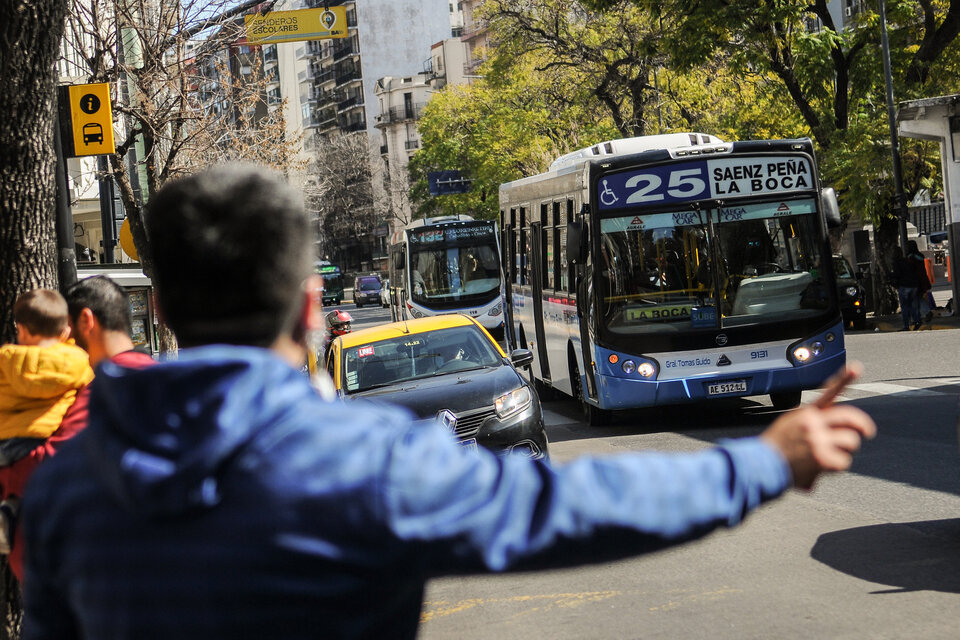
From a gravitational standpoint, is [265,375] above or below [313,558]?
above

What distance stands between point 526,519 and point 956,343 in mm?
21682

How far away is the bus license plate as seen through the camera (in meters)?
13.5

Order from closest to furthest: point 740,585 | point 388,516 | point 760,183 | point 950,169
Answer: point 388,516 < point 740,585 < point 760,183 < point 950,169

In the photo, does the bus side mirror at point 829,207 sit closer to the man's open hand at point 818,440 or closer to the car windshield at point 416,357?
the car windshield at point 416,357

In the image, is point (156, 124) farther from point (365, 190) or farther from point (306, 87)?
point (306, 87)

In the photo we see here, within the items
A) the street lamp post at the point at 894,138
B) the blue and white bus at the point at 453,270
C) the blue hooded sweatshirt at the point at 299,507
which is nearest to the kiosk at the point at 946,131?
the street lamp post at the point at 894,138

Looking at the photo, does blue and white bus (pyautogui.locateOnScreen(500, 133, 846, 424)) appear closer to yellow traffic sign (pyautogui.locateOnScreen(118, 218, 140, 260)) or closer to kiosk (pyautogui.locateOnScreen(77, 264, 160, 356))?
yellow traffic sign (pyautogui.locateOnScreen(118, 218, 140, 260))

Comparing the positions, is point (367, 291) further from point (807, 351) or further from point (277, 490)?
point (277, 490)

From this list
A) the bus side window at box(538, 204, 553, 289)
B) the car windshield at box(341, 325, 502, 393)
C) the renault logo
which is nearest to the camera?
the renault logo

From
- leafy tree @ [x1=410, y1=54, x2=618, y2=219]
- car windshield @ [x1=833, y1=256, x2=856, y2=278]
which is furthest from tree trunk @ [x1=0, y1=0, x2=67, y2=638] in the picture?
leafy tree @ [x1=410, y1=54, x2=618, y2=219]

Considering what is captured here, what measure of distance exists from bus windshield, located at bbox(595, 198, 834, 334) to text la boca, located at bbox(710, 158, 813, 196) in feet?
0.59

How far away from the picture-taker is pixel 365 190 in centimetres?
10362

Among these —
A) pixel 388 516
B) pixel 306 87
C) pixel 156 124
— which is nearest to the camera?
pixel 388 516

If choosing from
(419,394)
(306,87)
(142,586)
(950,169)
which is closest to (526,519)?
(142,586)
